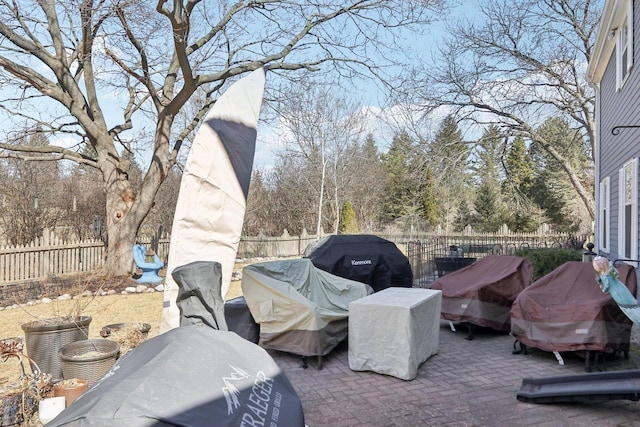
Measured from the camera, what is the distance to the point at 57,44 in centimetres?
1139

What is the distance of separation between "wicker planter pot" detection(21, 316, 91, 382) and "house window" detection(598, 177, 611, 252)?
10.2m

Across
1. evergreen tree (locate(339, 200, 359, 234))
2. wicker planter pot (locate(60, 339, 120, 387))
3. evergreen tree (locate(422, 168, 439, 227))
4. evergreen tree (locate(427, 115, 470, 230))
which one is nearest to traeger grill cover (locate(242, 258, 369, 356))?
wicker planter pot (locate(60, 339, 120, 387))

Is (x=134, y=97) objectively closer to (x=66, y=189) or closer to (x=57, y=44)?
(x=57, y=44)

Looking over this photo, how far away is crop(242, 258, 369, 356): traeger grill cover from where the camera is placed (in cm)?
521

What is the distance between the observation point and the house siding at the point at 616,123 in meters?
7.40

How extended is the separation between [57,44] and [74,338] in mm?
9236

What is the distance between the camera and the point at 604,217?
1097 cm

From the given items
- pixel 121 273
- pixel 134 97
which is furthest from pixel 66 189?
pixel 121 273

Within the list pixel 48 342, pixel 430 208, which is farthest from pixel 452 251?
pixel 430 208

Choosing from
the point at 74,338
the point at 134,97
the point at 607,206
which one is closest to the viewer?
the point at 74,338

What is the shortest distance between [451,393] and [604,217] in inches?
341

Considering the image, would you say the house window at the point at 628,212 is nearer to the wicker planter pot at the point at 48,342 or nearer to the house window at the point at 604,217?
the house window at the point at 604,217

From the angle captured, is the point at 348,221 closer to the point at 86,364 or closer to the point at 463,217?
the point at 463,217

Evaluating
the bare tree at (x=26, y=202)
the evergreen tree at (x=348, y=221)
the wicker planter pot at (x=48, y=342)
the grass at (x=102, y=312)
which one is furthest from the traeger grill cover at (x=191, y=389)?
the evergreen tree at (x=348, y=221)
